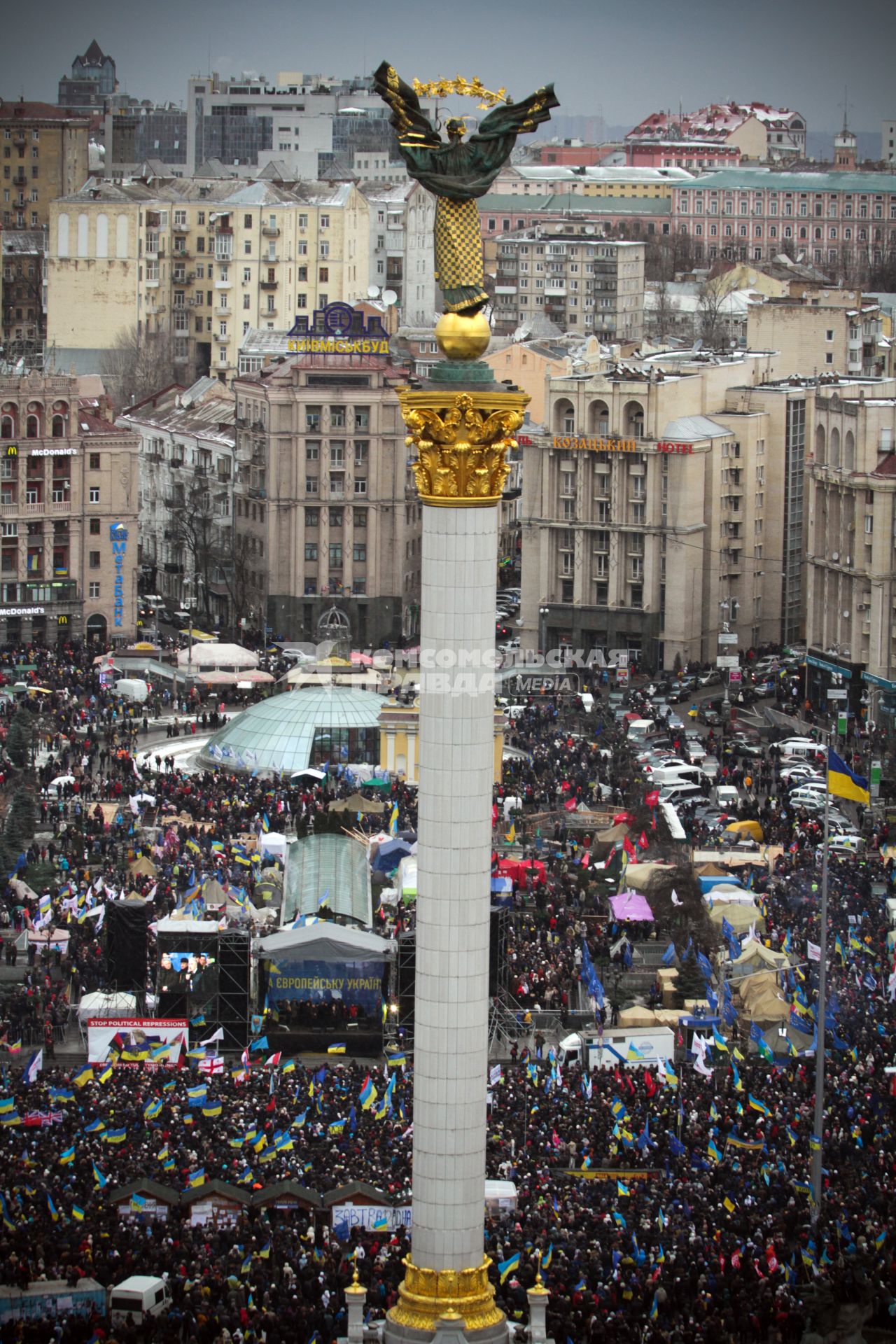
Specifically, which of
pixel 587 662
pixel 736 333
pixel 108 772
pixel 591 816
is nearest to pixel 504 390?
pixel 591 816

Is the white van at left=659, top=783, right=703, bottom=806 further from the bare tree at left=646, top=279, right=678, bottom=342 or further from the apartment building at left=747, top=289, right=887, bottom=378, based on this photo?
the bare tree at left=646, top=279, right=678, bottom=342

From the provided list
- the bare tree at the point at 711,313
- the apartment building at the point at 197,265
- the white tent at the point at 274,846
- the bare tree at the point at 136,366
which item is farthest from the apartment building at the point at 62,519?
the bare tree at the point at 711,313

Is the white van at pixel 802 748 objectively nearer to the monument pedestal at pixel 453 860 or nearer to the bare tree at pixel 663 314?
the monument pedestal at pixel 453 860

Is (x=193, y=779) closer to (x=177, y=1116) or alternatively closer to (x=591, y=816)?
(x=591, y=816)

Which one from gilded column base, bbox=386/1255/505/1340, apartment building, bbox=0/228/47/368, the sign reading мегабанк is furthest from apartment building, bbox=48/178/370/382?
gilded column base, bbox=386/1255/505/1340

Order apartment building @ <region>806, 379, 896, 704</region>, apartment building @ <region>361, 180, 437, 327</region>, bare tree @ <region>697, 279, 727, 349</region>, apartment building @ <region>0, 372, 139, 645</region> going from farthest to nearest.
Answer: apartment building @ <region>361, 180, 437, 327</region> < bare tree @ <region>697, 279, 727, 349</region> < apartment building @ <region>0, 372, 139, 645</region> < apartment building @ <region>806, 379, 896, 704</region>

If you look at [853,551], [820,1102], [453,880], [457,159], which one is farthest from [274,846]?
[457,159]
